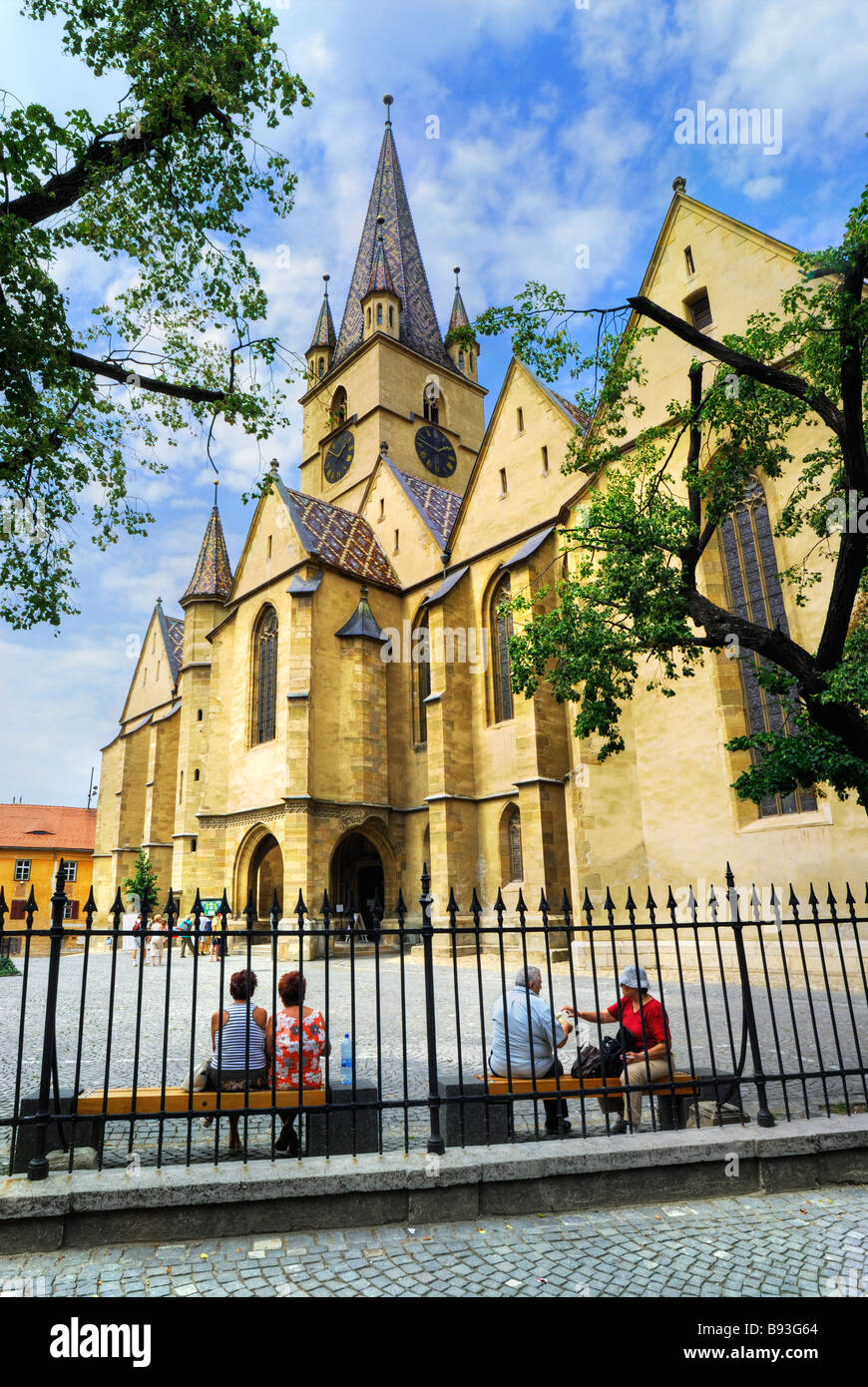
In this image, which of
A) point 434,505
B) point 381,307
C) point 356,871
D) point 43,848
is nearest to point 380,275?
point 381,307

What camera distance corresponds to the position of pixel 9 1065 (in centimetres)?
823

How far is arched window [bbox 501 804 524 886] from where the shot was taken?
2133 cm

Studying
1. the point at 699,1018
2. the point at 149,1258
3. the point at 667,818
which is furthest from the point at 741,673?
the point at 149,1258

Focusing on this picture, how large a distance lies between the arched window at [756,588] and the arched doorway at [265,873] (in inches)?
531

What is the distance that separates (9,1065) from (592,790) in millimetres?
11868

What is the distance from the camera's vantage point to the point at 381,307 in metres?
39.0

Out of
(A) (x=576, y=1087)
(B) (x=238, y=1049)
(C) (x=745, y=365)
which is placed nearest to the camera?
(A) (x=576, y=1087)

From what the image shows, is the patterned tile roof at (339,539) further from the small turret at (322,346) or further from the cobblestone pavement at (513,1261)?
the cobblestone pavement at (513,1261)

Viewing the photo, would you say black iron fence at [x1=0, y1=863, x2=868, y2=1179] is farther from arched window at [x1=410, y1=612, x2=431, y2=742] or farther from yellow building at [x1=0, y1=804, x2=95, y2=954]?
yellow building at [x1=0, y1=804, x2=95, y2=954]

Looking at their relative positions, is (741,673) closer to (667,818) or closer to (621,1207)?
(667,818)

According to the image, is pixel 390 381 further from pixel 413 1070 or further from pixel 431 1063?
pixel 431 1063

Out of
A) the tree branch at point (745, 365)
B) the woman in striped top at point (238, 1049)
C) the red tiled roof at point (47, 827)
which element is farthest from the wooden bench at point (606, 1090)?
the red tiled roof at point (47, 827)

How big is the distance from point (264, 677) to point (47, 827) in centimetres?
3084

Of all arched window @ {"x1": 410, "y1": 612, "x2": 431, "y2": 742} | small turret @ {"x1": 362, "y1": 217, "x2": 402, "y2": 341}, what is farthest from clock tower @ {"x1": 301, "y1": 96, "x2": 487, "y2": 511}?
arched window @ {"x1": 410, "y1": 612, "x2": 431, "y2": 742}
